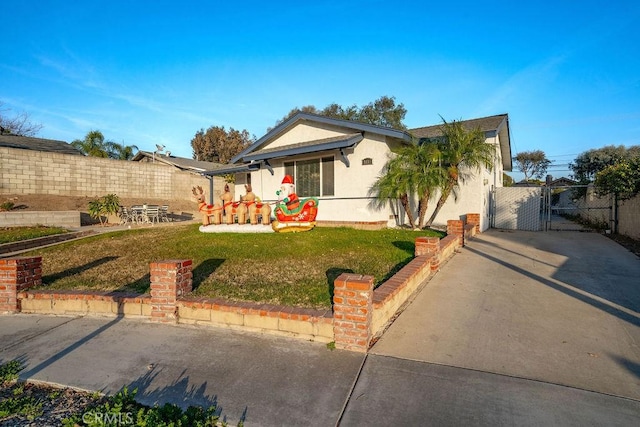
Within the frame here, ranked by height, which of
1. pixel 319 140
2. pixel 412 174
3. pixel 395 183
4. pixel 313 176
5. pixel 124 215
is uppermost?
pixel 319 140

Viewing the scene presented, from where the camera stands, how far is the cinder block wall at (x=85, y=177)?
1722 centimetres

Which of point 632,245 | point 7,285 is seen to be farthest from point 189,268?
point 632,245

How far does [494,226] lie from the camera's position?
15.3 meters

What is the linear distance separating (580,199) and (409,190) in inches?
583

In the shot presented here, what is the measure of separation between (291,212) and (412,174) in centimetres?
425

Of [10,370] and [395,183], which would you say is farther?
[395,183]

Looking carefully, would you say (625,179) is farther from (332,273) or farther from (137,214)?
(137,214)

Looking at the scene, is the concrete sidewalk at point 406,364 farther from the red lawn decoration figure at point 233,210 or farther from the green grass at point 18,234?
the green grass at point 18,234

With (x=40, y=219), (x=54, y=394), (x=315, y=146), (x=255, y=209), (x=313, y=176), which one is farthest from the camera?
(x=40, y=219)

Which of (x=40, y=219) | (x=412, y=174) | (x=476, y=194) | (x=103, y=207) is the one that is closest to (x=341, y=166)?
(x=412, y=174)

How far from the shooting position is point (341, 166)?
12484 millimetres

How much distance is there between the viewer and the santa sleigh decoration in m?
9.87

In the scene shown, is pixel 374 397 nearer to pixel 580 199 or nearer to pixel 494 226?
pixel 494 226

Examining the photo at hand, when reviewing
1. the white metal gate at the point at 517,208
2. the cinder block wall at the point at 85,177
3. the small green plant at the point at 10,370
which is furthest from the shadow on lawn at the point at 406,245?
the cinder block wall at the point at 85,177
